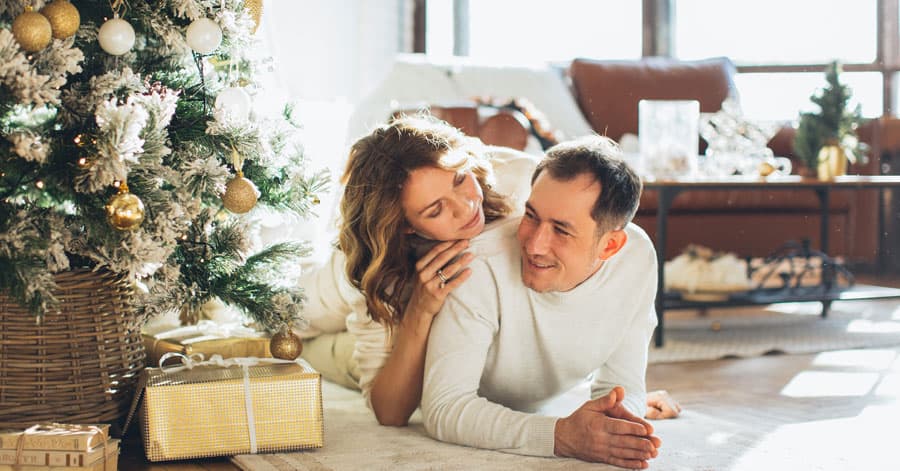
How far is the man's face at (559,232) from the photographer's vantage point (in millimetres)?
1745

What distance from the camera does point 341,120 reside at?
310 centimetres

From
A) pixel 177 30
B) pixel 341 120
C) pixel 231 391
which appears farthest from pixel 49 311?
pixel 341 120

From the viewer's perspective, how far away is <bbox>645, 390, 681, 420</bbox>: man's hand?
2.15 m

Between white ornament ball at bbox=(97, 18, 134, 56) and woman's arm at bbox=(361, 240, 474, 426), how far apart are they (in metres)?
0.65

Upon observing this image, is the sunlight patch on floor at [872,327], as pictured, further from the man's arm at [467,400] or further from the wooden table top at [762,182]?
the man's arm at [467,400]

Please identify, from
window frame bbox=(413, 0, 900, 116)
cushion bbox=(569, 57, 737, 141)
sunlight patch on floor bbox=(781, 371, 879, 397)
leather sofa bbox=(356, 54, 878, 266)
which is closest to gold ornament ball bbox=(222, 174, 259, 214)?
sunlight patch on floor bbox=(781, 371, 879, 397)

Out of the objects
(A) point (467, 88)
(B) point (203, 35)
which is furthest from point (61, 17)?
(A) point (467, 88)

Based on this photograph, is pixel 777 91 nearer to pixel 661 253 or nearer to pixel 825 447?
pixel 661 253

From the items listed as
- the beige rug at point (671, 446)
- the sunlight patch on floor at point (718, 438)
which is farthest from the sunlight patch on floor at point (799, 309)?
the sunlight patch on floor at point (718, 438)

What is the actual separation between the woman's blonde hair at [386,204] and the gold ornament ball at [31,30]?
0.66 m

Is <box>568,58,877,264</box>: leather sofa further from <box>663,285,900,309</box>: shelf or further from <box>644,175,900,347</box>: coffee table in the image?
<box>663,285,900,309</box>: shelf

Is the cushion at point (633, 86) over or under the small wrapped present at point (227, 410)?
over

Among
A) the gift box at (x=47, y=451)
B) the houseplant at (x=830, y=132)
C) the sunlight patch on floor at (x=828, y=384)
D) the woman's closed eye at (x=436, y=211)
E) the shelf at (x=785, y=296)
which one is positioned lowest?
the sunlight patch on floor at (x=828, y=384)

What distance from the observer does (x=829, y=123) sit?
3707mm
